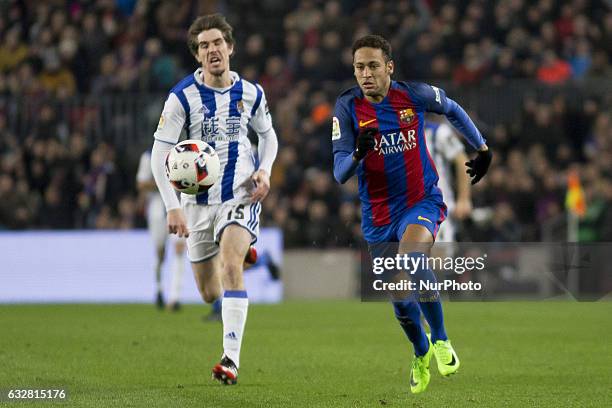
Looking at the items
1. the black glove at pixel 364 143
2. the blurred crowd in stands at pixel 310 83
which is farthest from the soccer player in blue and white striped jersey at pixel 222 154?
the blurred crowd in stands at pixel 310 83

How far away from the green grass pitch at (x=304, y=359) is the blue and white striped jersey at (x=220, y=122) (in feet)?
4.35

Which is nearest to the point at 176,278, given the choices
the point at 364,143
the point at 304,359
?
the point at 304,359

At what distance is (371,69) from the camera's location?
7254mm

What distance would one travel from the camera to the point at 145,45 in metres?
20.2

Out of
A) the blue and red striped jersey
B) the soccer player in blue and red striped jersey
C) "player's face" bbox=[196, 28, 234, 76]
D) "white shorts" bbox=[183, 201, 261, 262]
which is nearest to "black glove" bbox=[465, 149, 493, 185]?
the soccer player in blue and red striped jersey

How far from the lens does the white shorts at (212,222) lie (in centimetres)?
802

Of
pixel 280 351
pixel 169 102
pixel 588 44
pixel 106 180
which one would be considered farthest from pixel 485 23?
pixel 169 102

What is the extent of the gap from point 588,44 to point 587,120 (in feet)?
6.34

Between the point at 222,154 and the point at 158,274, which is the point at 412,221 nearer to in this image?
the point at 222,154

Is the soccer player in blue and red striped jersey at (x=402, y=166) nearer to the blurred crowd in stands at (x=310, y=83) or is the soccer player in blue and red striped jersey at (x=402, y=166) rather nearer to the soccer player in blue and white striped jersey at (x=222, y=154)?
the soccer player in blue and white striped jersey at (x=222, y=154)

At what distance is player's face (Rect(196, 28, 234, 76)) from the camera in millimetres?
7898

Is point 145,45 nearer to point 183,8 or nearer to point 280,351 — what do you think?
point 183,8

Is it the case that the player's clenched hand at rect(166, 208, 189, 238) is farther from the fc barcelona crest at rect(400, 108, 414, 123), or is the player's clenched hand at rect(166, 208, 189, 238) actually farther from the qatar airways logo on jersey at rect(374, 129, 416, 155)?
the fc barcelona crest at rect(400, 108, 414, 123)

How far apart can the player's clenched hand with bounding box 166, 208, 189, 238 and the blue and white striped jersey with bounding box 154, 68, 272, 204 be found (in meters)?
0.51
